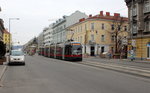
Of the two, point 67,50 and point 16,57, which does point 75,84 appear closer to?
point 16,57

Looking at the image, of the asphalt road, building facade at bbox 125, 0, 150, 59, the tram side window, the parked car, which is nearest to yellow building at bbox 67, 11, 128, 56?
building facade at bbox 125, 0, 150, 59

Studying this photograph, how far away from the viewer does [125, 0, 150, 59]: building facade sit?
112ft

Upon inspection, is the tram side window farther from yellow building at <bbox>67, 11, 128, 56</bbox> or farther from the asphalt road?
yellow building at <bbox>67, 11, 128, 56</bbox>

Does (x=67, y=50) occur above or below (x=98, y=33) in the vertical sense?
below

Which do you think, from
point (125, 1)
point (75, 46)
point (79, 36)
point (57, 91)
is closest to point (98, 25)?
point (79, 36)

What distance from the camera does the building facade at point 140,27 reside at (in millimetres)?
34062

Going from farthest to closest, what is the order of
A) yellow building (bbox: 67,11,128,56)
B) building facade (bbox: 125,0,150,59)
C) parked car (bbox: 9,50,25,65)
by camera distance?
yellow building (bbox: 67,11,128,56) < building facade (bbox: 125,0,150,59) < parked car (bbox: 9,50,25,65)

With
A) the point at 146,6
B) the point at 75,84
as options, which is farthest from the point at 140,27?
the point at 75,84

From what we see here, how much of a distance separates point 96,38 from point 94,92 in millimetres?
52008

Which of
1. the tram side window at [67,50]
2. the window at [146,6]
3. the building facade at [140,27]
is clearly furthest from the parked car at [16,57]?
the window at [146,6]

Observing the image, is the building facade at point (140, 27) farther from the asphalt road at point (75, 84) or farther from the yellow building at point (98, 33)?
the asphalt road at point (75, 84)

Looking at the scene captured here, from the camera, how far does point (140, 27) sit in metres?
35.4

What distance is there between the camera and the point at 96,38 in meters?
59.2

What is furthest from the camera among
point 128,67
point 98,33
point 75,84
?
point 98,33
